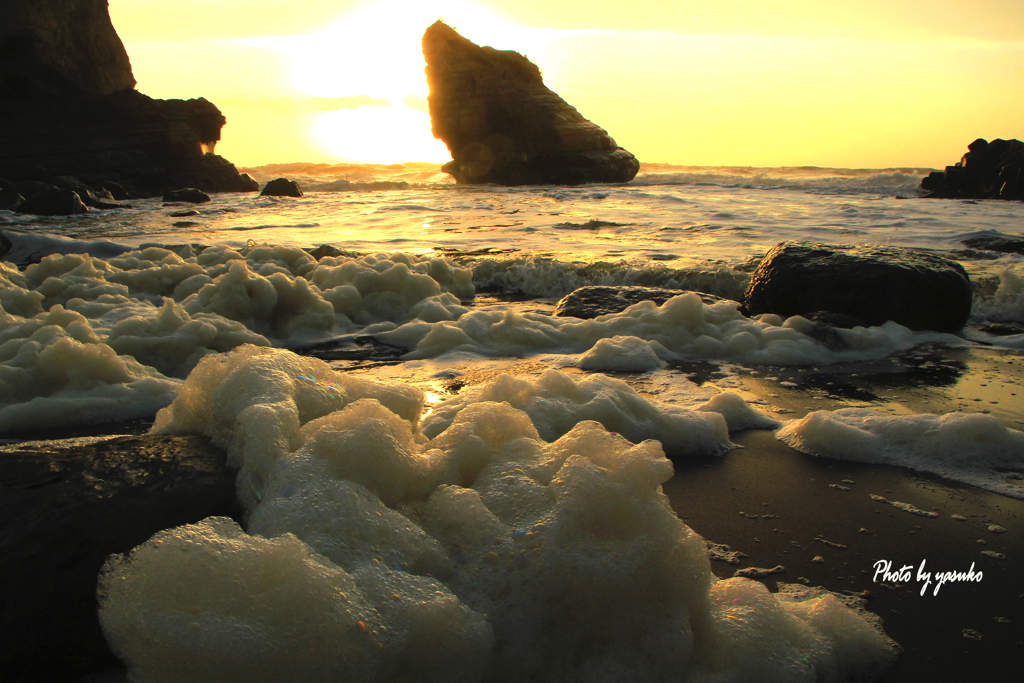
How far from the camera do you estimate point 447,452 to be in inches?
66.9

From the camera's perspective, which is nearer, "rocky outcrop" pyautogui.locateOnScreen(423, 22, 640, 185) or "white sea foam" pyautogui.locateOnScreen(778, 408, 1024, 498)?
"white sea foam" pyautogui.locateOnScreen(778, 408, 1024, 498)

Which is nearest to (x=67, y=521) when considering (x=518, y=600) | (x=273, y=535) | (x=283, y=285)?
(x=273, y=535)

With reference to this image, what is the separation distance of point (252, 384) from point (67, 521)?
57cm

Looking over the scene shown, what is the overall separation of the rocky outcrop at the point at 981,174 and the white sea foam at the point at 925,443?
23601 mm

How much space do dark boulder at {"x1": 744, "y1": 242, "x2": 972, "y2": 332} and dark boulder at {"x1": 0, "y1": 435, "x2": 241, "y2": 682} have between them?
4642mm

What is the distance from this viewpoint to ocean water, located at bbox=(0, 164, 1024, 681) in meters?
1.09

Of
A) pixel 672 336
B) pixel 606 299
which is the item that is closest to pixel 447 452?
pixel 672 336

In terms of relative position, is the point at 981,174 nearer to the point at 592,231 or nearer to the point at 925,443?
the point at 592,231

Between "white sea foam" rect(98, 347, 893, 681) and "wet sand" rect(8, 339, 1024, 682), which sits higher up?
"white sea foam" rect(98, 347, 893, 681)

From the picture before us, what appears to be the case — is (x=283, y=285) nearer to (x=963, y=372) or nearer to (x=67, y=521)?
(x=67, y=521)

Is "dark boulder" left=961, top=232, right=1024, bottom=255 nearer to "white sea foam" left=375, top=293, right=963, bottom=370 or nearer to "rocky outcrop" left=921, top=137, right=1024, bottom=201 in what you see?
"white sea foam" left=375, top=293, right=963, bottom=370

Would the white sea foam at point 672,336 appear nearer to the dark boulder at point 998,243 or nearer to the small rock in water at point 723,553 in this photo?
the small rock in water at point 723,553

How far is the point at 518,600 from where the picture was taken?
49.9 inches

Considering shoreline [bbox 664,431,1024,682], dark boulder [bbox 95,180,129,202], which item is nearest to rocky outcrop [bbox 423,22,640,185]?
dark boulder [bbox 95,180,129,202]
